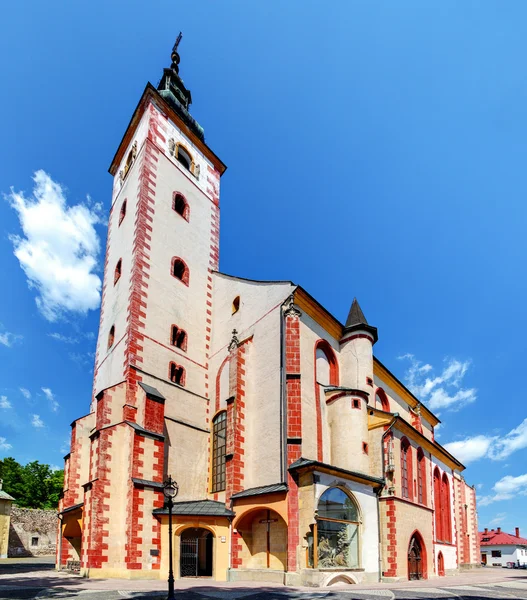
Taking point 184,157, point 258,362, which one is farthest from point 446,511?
point 184,157

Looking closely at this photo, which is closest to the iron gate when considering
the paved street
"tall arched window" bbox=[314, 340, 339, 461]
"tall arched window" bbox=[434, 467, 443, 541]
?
the paved street

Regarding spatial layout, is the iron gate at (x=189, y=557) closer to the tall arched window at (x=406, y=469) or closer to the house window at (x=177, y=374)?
the house window at (x=177, y=374)

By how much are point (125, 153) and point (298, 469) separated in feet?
78.2

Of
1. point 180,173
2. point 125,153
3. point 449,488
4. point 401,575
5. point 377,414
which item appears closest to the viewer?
point 401,575

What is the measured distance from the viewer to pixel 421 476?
28.3 m

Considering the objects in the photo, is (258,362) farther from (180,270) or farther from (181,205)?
(181,205)

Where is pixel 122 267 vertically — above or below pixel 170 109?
below

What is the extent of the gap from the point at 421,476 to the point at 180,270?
1752 centimetres

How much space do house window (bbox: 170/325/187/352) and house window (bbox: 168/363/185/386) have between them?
113 cm

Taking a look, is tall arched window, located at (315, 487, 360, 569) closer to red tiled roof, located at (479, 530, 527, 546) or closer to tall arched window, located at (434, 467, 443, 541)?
tall arched window, located at (434, 467, 443, 541)

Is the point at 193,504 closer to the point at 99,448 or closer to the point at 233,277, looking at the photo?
the point at 99,448

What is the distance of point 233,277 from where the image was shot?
28219 millimetres

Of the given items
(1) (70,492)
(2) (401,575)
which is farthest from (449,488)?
(1) (70,492)

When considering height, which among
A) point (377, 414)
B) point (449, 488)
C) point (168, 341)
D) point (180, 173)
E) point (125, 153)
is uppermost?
point (125, 153)
